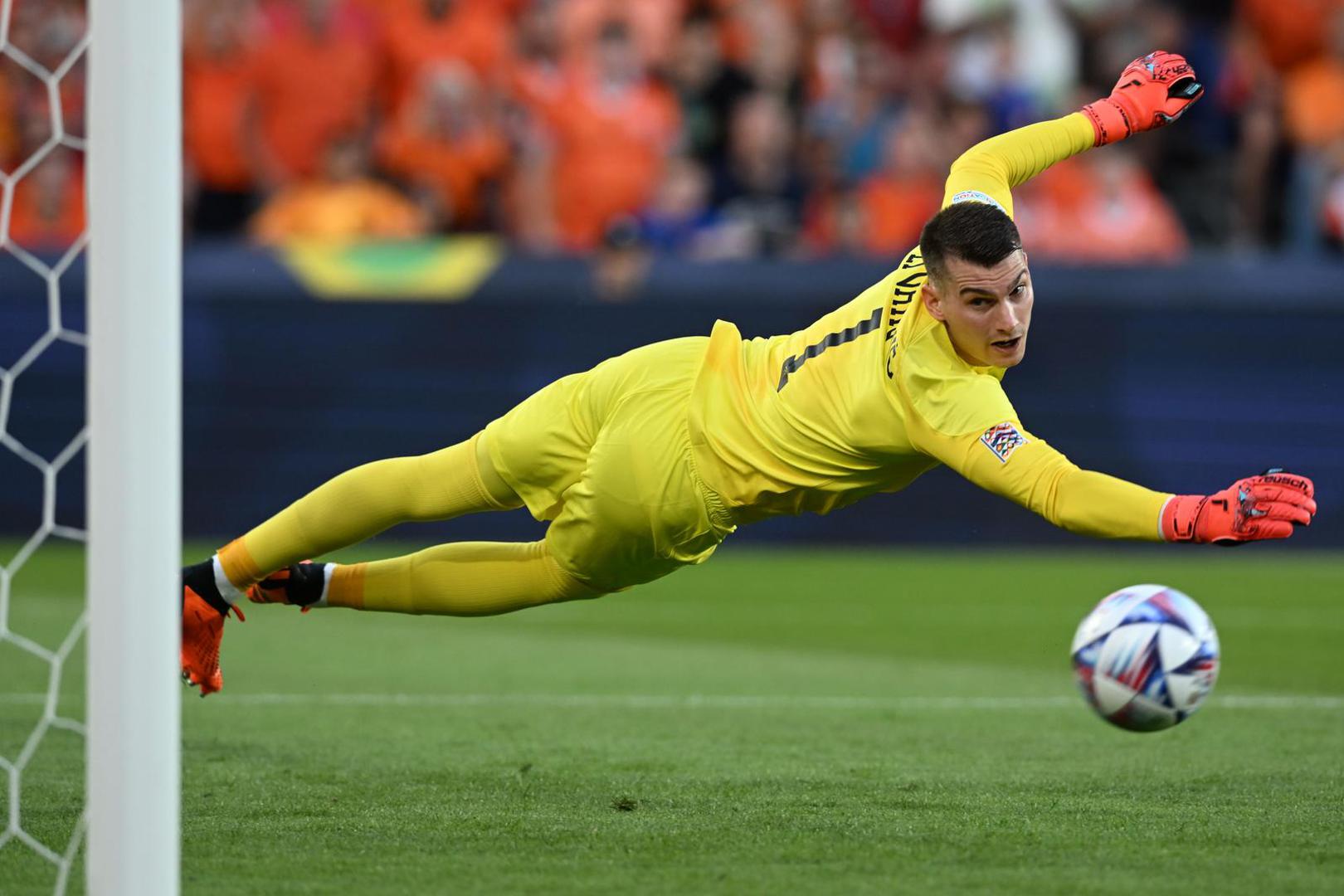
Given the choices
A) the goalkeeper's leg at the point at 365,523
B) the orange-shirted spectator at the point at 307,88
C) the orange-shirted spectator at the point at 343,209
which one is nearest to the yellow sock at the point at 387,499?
the goalkeeper's leg at the point at 365,523

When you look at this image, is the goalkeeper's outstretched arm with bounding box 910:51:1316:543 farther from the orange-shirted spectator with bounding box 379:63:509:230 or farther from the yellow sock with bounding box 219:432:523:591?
the orange-shirted spectator with bounding box 379:63:509:230

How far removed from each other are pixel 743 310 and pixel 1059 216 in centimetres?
314

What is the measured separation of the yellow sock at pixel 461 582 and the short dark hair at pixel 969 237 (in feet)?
5.06

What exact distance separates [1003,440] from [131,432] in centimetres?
224

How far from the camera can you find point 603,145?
14531mm

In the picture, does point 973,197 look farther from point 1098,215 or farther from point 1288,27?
point 1288,27

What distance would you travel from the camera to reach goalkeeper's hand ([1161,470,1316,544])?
14.6 ft

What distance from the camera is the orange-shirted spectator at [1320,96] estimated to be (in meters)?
15.4

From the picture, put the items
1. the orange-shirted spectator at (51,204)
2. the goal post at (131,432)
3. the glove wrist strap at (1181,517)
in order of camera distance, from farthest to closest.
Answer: the orange-shirted spectator at (51,204) → the glove wrist strap at (1181,517) → the goal post at (131,432)

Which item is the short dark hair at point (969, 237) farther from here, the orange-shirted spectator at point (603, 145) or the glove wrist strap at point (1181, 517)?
the orange-shirted spectator at point (603, 145)

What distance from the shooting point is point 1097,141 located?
20.6 feet

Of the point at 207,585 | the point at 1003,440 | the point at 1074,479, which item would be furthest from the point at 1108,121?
the point at 207,585

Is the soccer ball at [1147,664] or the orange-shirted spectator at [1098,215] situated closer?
the soccer ball at [1147,664]

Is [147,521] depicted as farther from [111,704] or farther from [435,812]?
[435,812]
